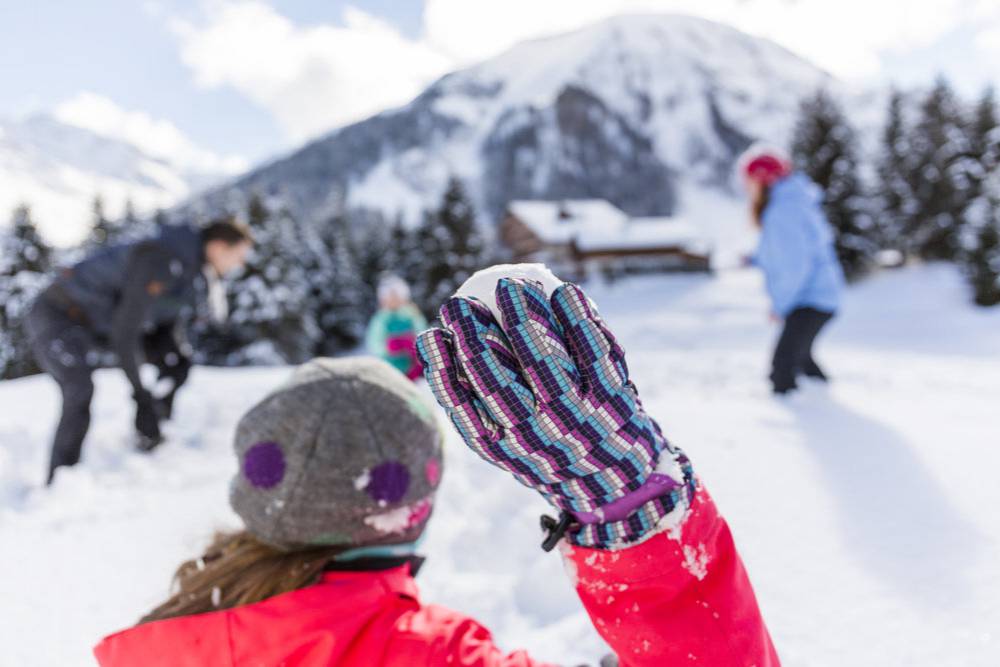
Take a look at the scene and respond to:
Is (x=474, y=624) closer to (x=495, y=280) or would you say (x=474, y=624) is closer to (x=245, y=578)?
(x=245, y=578)

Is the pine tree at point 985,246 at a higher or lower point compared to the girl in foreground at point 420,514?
lower

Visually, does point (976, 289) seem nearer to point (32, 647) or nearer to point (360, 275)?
point (32, 647)

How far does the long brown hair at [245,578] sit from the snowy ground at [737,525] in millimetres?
297

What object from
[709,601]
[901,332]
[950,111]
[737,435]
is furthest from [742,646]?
[950,111]

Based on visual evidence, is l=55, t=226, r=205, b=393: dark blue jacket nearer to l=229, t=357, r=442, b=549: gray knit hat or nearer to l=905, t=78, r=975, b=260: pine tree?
l=229, t=357, r=442, b=549: gray knit hat

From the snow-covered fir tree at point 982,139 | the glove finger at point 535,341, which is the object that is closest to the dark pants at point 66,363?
the glove finger at point 535,341

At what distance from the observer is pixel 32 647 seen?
181 centimetres

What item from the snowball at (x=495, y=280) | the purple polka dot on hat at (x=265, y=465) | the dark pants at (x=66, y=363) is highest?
the snowball at (x=495, y=280)

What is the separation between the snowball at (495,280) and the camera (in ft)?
3.00

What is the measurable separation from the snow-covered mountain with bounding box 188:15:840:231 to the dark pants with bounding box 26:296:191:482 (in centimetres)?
6273

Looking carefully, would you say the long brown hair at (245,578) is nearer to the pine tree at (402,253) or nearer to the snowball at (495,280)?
the snowball at (495,280)

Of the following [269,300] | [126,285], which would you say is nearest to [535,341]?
[126,285]

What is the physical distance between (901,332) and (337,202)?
1047 inches

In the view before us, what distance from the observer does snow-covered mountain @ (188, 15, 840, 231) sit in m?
75.1
